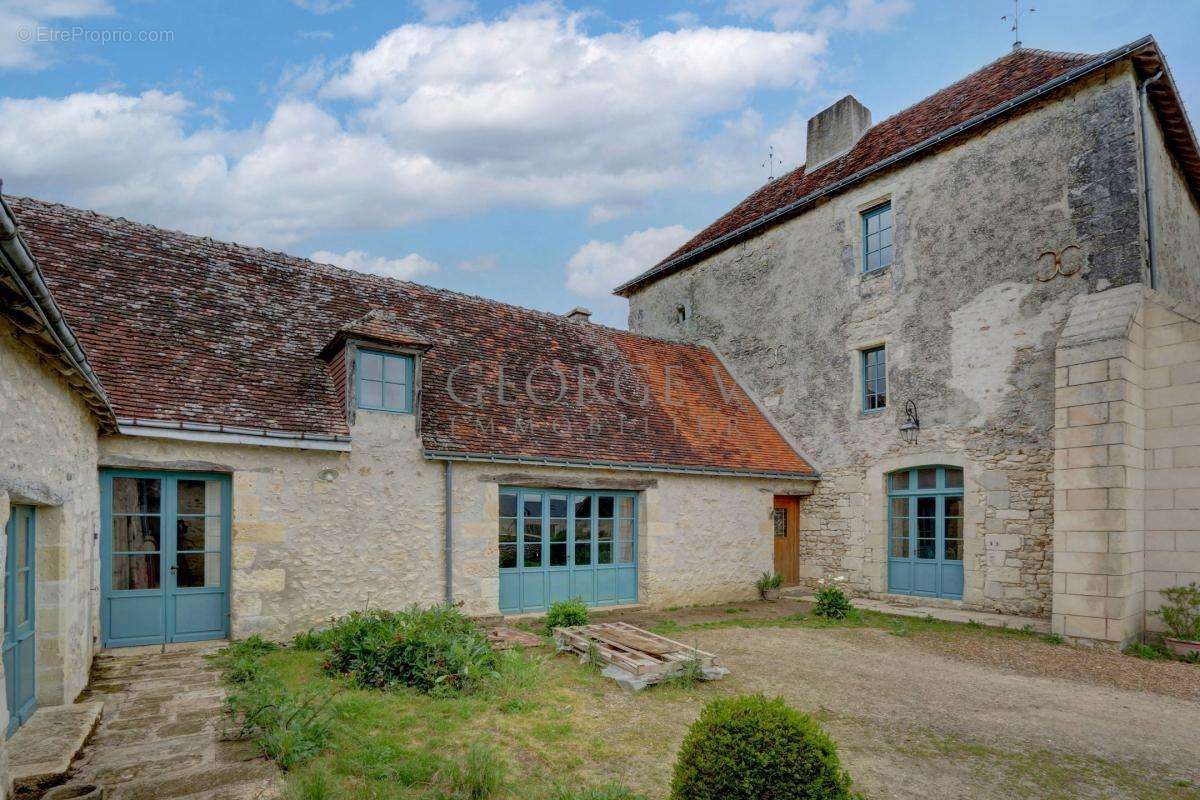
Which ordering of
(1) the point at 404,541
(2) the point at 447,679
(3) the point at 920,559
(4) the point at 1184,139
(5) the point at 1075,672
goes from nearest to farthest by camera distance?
(2) the point at 447,679 → (5) the point at 1075,672 → (1) the point at 404,541 → (4) the point at 1184,139 → (3) the point at 920,559

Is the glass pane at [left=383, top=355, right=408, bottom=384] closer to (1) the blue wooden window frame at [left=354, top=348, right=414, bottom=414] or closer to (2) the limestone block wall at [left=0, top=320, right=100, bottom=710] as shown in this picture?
(1) the blue wooden window frame at [left=354, top=348, right=414, bottom=414]

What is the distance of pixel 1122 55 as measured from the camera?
346 inches

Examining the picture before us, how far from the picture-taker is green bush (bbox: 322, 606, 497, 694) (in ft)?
19.8

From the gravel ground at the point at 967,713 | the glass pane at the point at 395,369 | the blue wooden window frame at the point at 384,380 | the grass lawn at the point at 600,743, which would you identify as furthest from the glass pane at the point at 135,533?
the gravel ground at the point at 967,713

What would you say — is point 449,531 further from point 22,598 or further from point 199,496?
point 22,598

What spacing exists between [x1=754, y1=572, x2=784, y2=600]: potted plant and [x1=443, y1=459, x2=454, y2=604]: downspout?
5648 millimetres

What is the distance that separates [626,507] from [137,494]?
6.53 meters

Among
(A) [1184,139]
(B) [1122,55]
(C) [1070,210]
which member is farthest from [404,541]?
(A) [1184,139]

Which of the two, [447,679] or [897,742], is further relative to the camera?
[447,679]

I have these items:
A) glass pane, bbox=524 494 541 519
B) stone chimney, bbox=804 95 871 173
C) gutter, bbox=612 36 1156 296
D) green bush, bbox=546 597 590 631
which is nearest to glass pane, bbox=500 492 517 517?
glass pane, bbox=524 494 541 519

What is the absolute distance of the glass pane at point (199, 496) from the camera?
7.54m

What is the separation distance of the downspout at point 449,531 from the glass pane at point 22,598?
15.2 ft

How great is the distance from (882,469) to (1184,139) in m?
6.62

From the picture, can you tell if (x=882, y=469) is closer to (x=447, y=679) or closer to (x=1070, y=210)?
(x=1070, y=210)
